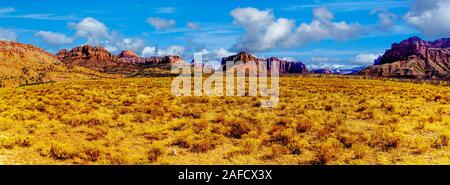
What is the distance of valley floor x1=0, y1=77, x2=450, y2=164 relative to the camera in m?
16.6

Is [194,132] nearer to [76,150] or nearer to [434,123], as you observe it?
[76,150]

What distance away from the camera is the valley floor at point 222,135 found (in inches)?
653

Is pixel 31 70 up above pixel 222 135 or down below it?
above

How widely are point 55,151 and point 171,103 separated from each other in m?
18.0

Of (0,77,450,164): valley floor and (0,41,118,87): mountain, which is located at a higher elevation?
(0,41,118,87): mountain

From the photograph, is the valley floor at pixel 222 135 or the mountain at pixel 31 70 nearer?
the valley floor at pixel 222 135

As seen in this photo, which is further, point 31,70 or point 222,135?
point 31,70

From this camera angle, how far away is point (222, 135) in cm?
2098

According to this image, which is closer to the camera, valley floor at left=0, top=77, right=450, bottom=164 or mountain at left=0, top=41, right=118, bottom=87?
valley floor at left=0, top=77, right=450, bottom=164
